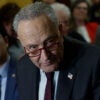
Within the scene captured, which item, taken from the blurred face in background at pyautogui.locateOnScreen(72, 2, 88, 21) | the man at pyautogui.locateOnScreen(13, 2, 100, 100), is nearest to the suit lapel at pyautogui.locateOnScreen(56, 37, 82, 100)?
the man at pyautogui.locateOnScreen(13, 2, 100, 100)

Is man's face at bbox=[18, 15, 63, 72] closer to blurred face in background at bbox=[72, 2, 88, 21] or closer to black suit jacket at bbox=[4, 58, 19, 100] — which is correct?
black suit jacket at bbox=[4, 58, 19, 100]

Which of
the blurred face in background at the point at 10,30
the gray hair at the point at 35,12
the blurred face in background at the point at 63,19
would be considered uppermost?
the gray hair at the point at 35,12

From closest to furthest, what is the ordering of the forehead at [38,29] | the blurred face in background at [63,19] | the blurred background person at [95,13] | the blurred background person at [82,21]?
the forehead at [38,29] < the blurred face in background at [63,19] < the blurred background person at [82,21] < the blurred background person at [95,13]

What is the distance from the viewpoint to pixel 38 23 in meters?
1.39

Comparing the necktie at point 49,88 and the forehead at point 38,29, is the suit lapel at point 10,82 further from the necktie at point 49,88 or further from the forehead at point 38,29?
the forehead at point 38,29

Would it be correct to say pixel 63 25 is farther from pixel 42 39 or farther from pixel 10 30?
pixel 42 39

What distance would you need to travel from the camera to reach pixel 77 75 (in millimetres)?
1521

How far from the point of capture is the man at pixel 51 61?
4.58 feet

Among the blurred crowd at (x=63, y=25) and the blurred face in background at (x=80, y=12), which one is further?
the blurred face in background at (x=80, y=12)

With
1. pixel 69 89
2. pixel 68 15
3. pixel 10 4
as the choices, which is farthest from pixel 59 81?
pixel 68 15

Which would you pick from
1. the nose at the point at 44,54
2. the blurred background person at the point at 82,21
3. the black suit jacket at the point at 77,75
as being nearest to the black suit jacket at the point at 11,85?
the black suit jacket at the point at 77,75

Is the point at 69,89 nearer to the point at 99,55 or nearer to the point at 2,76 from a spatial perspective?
the point at 99,55

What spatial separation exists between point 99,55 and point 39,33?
0.30 m

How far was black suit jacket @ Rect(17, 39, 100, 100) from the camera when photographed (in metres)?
1.49
